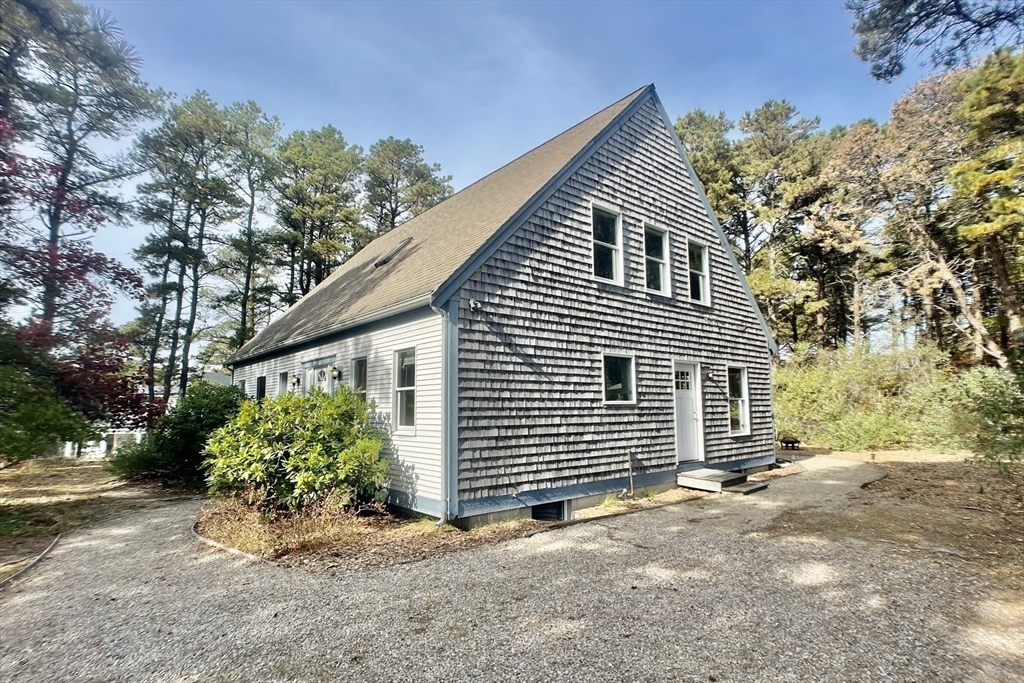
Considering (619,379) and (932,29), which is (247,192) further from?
(932,29)

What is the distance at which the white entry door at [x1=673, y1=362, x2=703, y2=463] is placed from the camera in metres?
10.4

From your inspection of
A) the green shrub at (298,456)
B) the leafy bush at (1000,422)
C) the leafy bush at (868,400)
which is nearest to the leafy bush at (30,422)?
the green shrub at (298,456)

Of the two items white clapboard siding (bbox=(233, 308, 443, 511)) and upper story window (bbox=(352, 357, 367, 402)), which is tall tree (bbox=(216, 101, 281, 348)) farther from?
white clapboard siding (bbox=(233, 308, 443, 511))

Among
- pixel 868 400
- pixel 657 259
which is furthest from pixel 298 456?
pixel 868 400

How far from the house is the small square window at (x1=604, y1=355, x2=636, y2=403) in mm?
37

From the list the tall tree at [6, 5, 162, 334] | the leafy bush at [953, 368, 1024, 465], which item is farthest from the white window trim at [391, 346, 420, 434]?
the leafy bush at [953, 368, 1024, 465]

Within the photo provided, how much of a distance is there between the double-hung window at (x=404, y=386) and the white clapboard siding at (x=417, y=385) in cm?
11

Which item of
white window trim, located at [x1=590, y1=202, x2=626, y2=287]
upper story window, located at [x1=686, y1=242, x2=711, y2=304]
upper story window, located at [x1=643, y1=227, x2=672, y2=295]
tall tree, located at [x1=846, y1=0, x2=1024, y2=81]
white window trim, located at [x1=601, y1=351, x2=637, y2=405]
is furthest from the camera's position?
upper story window, located at [x1=686, y1=242, x2=711, y2=304]

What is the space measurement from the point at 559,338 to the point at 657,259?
3.51 m

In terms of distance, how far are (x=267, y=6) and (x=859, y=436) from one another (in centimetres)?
1952

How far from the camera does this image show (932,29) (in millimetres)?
8195

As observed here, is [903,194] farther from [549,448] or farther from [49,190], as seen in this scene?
[49,190]

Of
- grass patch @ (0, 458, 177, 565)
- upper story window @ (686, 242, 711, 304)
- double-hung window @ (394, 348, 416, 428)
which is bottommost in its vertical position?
grass patch @ (0, 458, 177, 565)

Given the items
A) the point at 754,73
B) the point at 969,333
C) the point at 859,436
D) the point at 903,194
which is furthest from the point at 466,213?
the point at 969,333
